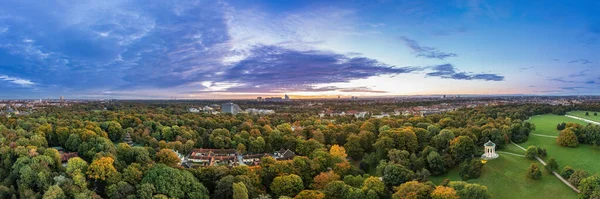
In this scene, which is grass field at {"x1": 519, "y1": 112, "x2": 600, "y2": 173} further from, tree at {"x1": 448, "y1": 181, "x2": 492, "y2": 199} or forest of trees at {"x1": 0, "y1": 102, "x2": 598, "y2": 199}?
tree at {"x1": 448, "y1": 181, "x2": 492, "y2": 199}

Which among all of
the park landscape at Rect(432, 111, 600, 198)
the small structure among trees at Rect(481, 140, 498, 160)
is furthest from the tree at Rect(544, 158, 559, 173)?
the small structure among trees at Rect(481, 140, 498, 160)

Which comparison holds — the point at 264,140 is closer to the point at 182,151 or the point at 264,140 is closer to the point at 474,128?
the point at 182,151

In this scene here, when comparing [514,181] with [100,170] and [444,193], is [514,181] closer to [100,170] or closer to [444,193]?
[444,193]

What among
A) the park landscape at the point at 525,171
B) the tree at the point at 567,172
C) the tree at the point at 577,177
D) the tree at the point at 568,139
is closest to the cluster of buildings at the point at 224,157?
the park landscape at the point at 525,171

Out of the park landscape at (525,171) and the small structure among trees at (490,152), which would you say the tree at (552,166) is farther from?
the small structure among trees at (490,152)

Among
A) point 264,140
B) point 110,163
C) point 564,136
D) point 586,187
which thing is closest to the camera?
point 586,187

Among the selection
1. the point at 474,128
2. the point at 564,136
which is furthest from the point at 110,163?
the point at 564,136

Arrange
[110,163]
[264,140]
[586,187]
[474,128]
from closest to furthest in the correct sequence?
[586,187], [110,163], [474,128], [264,140]
